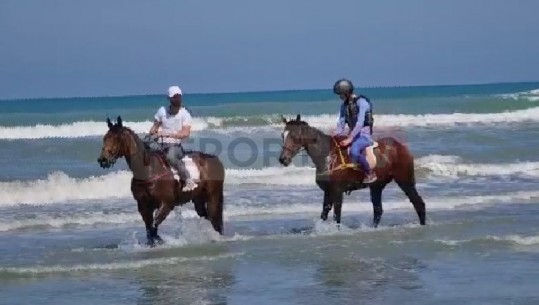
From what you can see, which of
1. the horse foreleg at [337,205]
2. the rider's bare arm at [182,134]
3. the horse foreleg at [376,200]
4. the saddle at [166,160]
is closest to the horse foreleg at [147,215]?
the saddle at [166,160]

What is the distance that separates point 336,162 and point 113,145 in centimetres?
325

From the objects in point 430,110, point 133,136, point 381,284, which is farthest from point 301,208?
point 430,110

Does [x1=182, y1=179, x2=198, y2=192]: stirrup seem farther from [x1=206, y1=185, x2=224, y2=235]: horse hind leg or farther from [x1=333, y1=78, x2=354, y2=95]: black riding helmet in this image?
[x1=333, y1=78, x2=354, y2=95]: black riding helmet

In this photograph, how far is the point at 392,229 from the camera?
13.5 meters

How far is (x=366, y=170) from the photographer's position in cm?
1365

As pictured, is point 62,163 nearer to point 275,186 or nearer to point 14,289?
point 275,186

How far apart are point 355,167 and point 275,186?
21.0 ft

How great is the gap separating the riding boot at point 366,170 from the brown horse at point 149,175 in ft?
7.01

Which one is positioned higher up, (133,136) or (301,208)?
(133,136)

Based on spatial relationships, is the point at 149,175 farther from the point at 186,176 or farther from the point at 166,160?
the point at 186,176

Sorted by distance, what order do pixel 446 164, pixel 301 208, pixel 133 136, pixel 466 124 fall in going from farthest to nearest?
pixel 466 124, pixel 446 164, pixel 301 208, pixel 133 136

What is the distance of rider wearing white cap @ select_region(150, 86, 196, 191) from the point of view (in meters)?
12.3

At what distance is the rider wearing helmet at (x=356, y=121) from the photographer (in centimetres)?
1323

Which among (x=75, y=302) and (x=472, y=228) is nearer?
(x=75, y=302)
